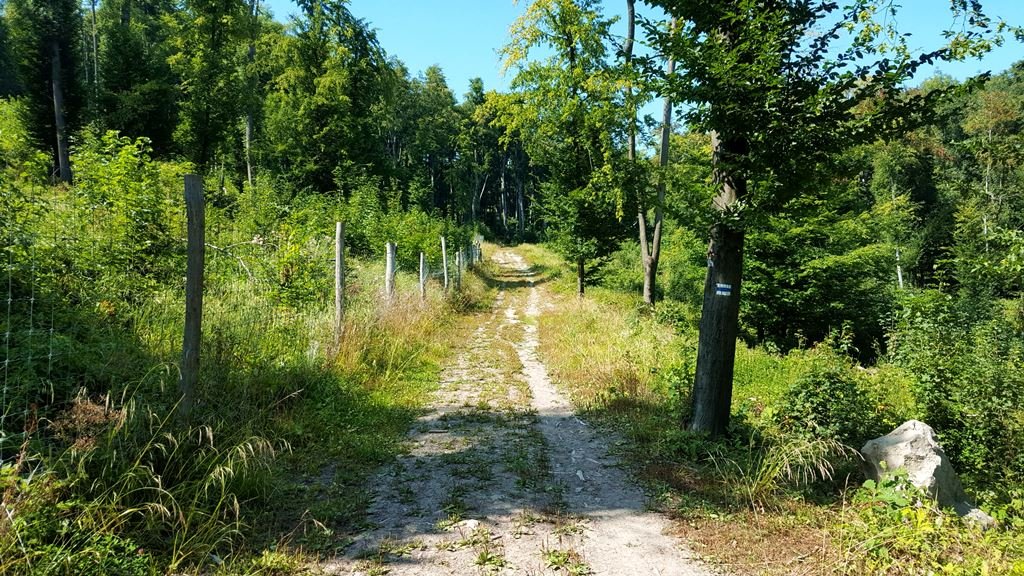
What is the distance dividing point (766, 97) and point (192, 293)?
5.20 metres

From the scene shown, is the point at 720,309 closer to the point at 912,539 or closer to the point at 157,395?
the point at 912,539

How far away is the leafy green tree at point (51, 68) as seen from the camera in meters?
23.8

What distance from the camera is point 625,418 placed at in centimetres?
674

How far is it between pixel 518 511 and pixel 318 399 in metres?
3.30

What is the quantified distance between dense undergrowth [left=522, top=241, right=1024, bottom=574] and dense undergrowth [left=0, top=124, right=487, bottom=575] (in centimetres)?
297

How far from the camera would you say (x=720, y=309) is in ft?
17.4


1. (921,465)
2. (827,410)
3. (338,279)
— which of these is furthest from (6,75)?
(921,465)

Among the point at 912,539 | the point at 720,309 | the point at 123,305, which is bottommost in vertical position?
the point at 912,539

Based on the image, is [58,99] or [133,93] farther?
[133,93]

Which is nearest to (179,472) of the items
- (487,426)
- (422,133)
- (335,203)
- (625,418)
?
(487,426)

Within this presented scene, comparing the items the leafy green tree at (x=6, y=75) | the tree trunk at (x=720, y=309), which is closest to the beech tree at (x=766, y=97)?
the tree trunk at (x=720, y=309)

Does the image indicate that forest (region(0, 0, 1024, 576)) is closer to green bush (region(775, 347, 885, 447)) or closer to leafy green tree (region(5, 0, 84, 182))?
green bush (region(775, 347, 885, 447))

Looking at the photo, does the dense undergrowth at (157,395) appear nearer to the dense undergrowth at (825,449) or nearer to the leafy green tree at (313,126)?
the dense undergrowth at (825,449)

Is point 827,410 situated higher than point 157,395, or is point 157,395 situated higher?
point 157,395
